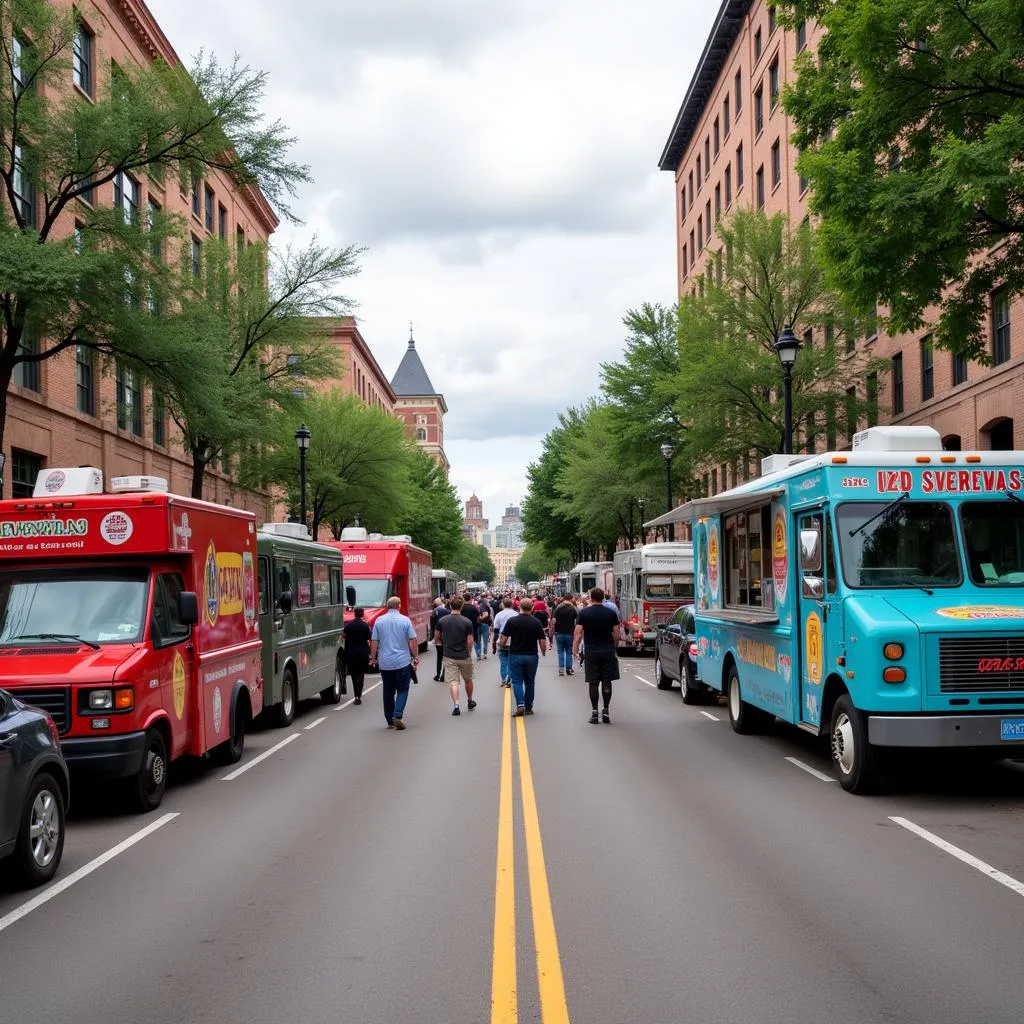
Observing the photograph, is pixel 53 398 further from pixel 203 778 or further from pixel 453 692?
pixel 203 778

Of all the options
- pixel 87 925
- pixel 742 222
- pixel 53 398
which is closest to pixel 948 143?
pixel 87 925

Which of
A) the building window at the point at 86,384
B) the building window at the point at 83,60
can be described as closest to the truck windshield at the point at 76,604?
the building window at the point at 86,384

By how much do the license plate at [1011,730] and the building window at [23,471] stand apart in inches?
912

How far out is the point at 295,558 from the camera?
1716 centimetres

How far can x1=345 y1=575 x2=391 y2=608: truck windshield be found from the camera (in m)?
26.5

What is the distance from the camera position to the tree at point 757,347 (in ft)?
103

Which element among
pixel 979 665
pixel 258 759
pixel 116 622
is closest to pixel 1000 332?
pixel 979 665

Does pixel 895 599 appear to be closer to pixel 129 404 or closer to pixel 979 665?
pixel 979 665

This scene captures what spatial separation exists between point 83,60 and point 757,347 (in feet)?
68.5

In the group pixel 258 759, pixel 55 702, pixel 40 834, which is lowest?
pixel 258 759

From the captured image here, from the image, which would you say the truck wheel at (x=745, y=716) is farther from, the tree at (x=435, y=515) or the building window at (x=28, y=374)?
the tree at (x=435, y=515)

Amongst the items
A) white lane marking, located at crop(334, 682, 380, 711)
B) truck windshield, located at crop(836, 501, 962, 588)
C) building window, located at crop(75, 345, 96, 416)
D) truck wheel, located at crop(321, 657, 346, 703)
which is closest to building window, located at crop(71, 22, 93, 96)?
building window, located at crop(75, 345, 96, 416)

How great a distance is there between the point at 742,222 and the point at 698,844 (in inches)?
1079

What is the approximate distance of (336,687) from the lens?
65.5 feet
